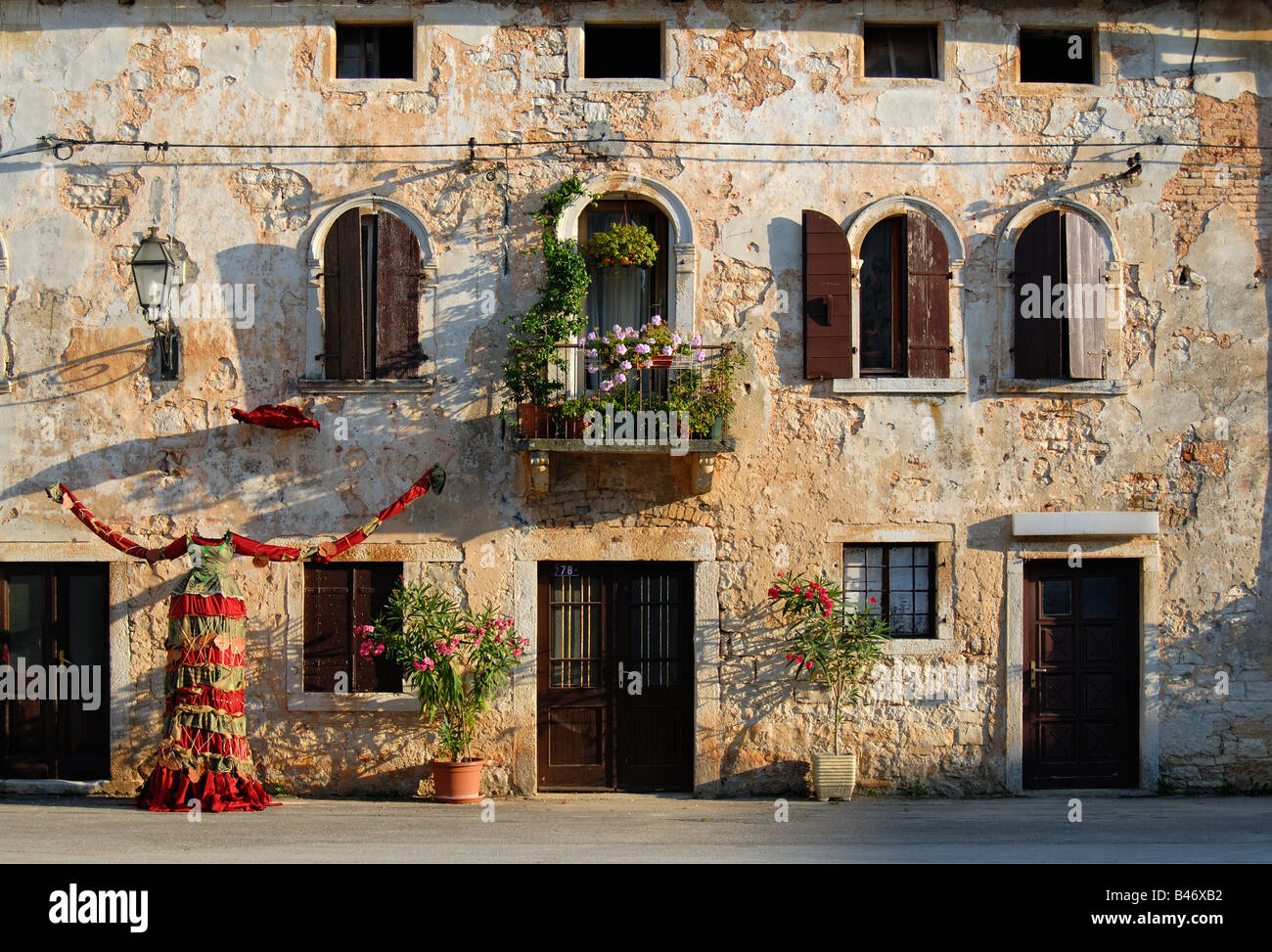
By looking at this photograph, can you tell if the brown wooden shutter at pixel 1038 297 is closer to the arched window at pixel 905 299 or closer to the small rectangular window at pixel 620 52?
the arched window at pixel 905 299

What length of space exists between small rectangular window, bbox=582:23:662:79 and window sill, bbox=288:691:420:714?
6.33m

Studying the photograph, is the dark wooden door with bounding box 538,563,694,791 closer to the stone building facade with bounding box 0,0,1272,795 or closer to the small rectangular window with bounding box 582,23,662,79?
the stone building facade with bounding box 0,0,1272,795

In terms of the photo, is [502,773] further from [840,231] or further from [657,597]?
[840,231]

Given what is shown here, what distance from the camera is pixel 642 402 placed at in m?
12.5

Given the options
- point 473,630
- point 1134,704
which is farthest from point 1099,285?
point 473,630

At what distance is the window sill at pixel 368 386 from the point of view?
12867 millimetres

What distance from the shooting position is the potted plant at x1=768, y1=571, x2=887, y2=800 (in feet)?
41.5

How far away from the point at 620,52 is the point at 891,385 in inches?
167

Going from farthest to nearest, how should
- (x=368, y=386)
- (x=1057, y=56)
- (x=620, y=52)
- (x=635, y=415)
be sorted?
(x=1057, y=56) → (x=620, y=52) → (x=368, y=386) → (x=635, y=415)

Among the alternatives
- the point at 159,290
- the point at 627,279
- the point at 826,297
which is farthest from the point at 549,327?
the point at 159,290

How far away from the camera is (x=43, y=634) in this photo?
1302 cm

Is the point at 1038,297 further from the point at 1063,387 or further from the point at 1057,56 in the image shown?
the point at 1057,56

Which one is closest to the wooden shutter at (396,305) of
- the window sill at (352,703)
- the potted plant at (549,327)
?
the potted plant at (549,327)

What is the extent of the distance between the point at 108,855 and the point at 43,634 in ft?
12.8
